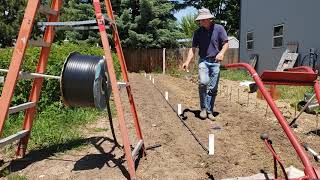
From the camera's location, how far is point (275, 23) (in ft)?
70.0

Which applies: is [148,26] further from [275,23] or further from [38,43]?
[38,43]

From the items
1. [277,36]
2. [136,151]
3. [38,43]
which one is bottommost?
[136,151]

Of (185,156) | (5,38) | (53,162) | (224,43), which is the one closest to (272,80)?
(185,156)

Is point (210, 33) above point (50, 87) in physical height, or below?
above

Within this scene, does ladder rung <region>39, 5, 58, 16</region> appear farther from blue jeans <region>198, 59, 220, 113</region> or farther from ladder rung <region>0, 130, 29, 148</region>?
blue jeans <region>198, 59, 220, 113</region>

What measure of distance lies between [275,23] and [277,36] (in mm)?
675

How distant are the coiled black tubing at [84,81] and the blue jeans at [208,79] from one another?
130 inches

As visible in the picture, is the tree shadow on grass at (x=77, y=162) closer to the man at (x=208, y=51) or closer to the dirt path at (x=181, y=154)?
the dirt path at (x=181, y=154)

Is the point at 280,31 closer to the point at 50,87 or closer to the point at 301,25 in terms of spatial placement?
the point at 301,25

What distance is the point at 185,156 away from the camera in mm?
5633

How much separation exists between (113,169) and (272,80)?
2.03 meters

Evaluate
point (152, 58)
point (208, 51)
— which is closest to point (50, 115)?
point (208, 51)

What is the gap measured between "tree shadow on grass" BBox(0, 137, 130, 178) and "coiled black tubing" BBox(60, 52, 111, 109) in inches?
28.2

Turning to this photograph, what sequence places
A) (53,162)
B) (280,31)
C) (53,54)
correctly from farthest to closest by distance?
1. (280,31)
2. (53,54)
3. (53,162)
